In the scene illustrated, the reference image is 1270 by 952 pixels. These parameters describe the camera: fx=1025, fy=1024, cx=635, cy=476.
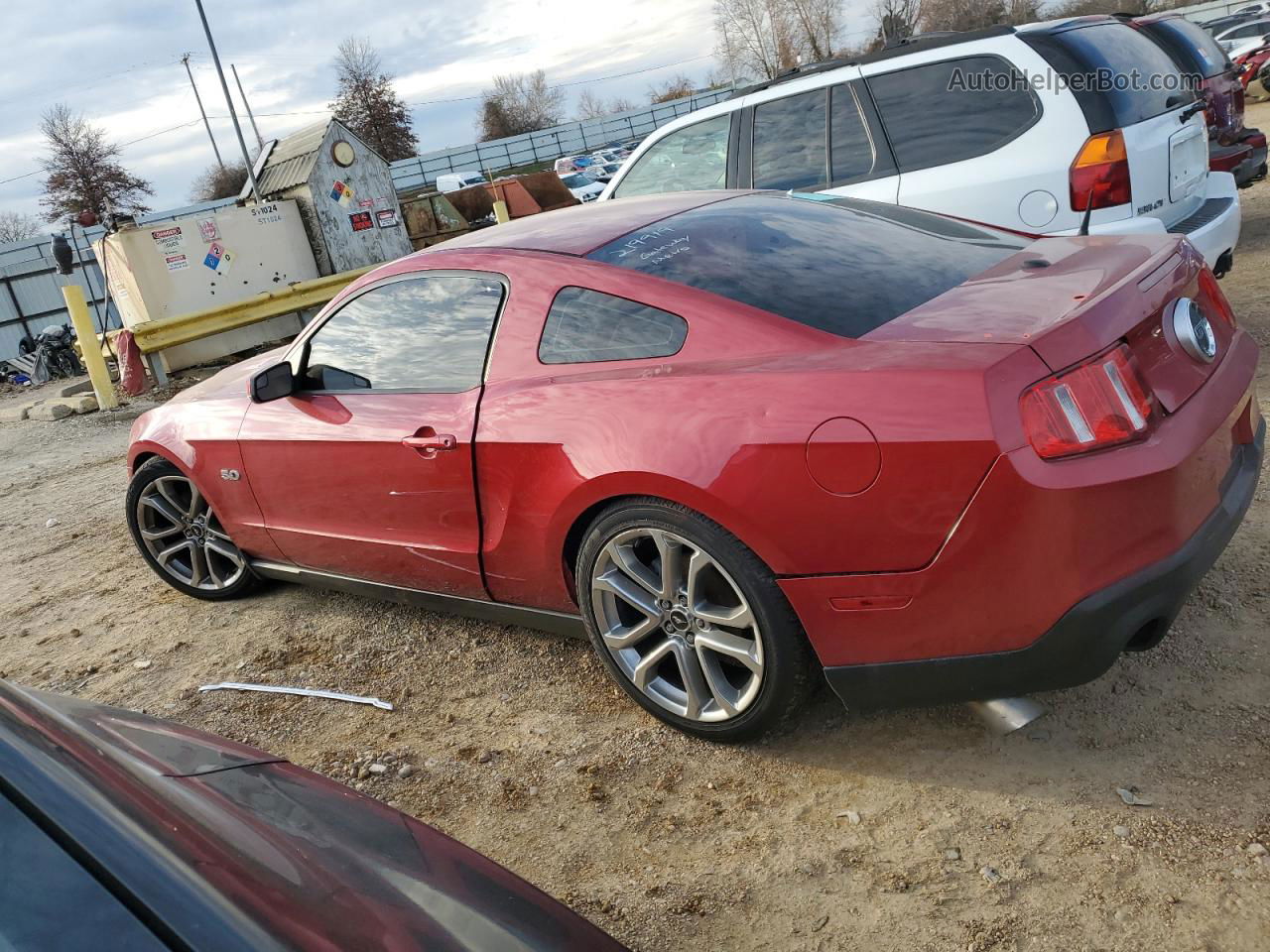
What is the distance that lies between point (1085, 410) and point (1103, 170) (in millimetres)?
3338

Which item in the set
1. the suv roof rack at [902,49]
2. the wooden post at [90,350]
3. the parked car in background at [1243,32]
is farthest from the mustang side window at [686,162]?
the parked car in background at [1243,32]

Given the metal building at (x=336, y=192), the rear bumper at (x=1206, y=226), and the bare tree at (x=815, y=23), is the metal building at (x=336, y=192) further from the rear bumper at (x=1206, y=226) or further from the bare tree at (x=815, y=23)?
the bare tree at (x=815, y=23)

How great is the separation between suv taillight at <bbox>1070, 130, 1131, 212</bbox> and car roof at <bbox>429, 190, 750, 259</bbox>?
7.44 feet

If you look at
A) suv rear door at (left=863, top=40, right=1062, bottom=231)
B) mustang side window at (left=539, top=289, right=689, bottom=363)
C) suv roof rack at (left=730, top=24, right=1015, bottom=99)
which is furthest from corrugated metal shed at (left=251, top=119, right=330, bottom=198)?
mustang side window at (left=539, top=289, right=689, bottom=363)

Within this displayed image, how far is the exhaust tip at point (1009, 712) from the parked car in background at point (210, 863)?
4.51 feet

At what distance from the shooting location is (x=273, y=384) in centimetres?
371

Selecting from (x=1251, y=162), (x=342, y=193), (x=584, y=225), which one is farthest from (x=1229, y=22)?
(x=584, y=225)

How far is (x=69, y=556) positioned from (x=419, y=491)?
358 centimetres

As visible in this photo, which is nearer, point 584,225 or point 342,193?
point 584,225

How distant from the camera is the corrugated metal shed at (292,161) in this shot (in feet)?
44.0

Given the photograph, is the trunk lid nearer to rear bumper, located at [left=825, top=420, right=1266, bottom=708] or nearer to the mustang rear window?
the mustang rear window

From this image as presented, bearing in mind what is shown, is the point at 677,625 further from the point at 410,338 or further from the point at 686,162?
the point at 686,162

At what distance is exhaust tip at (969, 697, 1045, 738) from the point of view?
251 centimetres

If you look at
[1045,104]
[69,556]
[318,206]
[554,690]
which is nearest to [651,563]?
[554,690]
